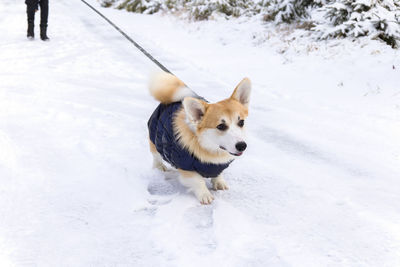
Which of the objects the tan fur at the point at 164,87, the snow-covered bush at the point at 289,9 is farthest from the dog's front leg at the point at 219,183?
the snow-covered bush at the point at 289,9

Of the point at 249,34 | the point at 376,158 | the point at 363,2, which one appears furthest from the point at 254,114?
the point at 249,34

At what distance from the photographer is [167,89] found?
2.73 metres

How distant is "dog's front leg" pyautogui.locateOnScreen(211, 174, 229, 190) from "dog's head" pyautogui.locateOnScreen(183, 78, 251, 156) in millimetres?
426

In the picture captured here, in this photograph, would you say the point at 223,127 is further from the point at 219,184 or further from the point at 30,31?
the point at 30,31

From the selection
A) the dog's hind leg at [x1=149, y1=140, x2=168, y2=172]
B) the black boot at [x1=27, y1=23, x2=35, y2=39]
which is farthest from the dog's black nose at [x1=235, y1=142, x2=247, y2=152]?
the black boot at [x1=27, y1=23, x2=35, y2=39]

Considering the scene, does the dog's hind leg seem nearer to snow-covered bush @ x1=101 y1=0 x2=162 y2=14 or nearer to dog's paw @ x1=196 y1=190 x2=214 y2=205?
dog's paw @ x1=196 y1=190 x2=214 y2=205

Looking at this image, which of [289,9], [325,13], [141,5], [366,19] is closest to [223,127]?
[366,19]

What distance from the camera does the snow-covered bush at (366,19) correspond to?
602cm

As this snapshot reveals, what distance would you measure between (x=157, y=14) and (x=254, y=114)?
11145mm

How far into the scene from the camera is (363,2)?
6.09 m

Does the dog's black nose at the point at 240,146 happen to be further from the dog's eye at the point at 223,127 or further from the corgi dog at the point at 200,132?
the dog's eye at the point at 223,127

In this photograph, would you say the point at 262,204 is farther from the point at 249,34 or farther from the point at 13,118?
Answer: the point at 249,34

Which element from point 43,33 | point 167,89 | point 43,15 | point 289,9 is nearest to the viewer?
point 167,89

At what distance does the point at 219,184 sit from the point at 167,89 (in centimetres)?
94
